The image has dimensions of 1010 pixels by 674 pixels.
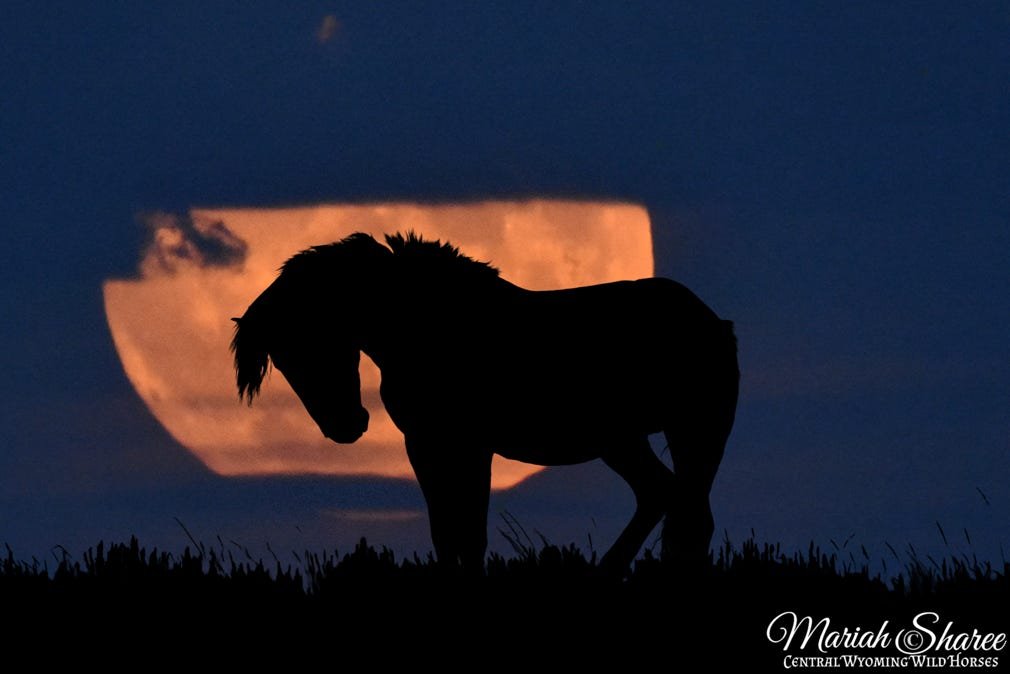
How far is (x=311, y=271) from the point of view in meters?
10.1

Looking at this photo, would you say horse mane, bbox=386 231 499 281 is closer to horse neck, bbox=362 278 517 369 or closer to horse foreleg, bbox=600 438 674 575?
horse neck, bbox=362 278 517 369

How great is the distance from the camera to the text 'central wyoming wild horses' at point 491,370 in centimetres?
999

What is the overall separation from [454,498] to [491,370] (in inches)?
46.2

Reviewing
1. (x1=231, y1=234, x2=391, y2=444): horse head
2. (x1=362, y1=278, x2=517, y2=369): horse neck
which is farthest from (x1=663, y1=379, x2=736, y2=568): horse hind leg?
(x1=231, y1=234, x2=391, y2=444): horse head

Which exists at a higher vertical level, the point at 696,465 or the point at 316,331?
the point at 316,331

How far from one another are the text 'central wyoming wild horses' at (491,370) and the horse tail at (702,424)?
0.04 feet

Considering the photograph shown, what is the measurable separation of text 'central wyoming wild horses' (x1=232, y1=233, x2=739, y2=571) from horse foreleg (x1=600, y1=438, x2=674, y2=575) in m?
0.01

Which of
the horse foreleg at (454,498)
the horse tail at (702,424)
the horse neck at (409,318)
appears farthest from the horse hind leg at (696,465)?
the horse neck at (409,318)

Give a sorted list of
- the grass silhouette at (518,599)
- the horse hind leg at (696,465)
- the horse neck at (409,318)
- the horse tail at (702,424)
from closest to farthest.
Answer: the grass silhouette at (518,599) → the horse neck at (409,318) → the horse hind leg at (696,465) → the horse tail at (702,424)

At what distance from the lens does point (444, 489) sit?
32.1 feet

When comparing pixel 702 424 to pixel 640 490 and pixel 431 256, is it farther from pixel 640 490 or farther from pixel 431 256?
pixel 431 256

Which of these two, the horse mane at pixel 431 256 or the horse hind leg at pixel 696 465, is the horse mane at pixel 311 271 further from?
the horse hind leg at pixel 696 465

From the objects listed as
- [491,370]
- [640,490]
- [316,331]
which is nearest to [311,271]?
[316,331]

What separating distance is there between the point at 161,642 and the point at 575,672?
2.64m
